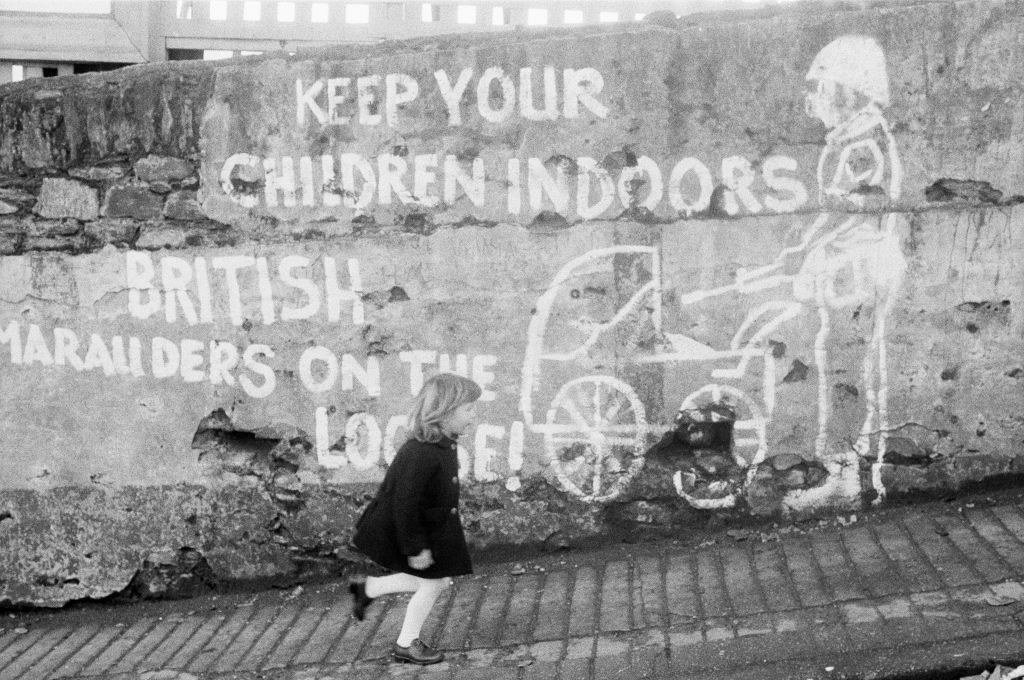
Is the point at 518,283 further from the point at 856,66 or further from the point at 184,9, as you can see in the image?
the point at 184,9

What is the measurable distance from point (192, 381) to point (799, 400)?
3.08 m

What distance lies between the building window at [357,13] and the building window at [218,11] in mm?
795

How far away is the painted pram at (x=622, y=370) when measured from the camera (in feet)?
18.7

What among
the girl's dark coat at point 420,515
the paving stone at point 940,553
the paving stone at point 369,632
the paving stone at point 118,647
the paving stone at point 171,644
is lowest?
the paving stone at point 118,647

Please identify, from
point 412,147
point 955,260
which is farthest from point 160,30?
point 955,260

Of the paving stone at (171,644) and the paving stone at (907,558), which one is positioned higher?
the paving stone at (907,558)

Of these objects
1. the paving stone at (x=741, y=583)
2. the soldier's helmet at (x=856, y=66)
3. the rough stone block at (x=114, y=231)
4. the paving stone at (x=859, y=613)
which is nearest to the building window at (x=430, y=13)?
the rough stone block at (x=114, y=231)

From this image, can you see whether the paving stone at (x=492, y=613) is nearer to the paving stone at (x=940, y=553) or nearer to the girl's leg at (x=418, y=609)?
the girl's leg at (x=418, y=609)

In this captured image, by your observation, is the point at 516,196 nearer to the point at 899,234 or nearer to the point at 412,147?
the point at 412,147

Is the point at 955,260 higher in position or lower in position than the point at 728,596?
higher

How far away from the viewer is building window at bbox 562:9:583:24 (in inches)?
299

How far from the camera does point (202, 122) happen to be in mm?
5922

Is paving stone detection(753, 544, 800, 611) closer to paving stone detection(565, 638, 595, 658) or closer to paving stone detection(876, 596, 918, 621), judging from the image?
paving stone detection(876, 596, 918, 621)

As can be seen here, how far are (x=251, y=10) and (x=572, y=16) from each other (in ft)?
6.92
